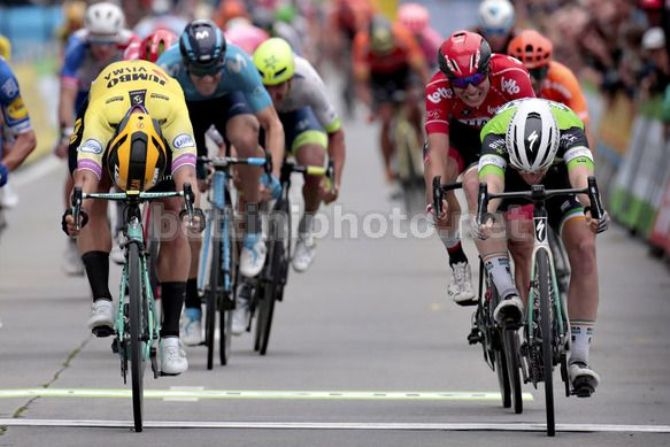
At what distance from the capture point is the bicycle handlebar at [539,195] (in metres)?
9.62

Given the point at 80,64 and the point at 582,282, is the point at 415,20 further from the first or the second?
the point at 582,282

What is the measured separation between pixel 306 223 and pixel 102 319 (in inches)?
170

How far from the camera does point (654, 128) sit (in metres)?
20.1

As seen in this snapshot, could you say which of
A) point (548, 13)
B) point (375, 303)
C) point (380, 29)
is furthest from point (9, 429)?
point (548, 13)

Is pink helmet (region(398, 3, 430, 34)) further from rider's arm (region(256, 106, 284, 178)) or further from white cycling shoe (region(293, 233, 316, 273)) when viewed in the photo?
rider's arm (region(256, 106, 284, 178))

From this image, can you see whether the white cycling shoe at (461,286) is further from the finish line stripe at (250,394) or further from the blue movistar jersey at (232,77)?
the blue movistar jersey at (232,77)

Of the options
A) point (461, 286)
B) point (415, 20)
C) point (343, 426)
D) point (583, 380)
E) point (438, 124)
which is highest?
point (415, 20)

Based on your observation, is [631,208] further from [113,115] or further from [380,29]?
[113,115]

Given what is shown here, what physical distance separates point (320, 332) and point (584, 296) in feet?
13.8

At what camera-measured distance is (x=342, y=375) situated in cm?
1202

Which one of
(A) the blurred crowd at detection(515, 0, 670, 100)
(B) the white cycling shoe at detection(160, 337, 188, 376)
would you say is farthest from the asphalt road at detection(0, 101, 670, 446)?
(A) the blurred crowd at detection(515, 0, 670, 100)

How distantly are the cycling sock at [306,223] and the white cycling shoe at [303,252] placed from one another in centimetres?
3

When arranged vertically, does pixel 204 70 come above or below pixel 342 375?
above

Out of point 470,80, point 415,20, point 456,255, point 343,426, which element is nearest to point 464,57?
point 470,80
